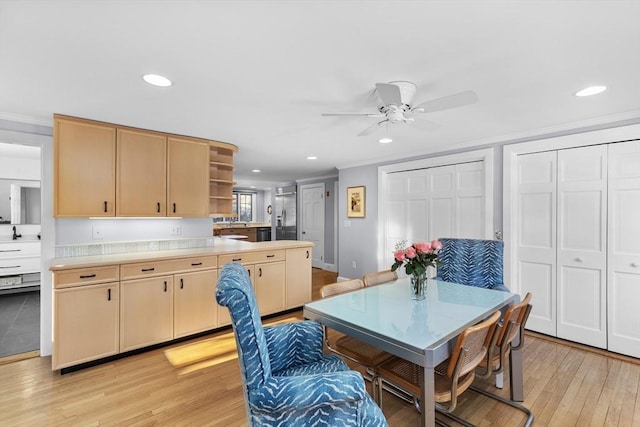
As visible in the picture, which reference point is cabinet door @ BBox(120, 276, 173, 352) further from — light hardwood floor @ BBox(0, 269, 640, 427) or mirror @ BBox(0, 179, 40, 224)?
mirror @ BBox(0, 179, 40, 224)

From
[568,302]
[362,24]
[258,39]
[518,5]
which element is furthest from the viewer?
[568,302]

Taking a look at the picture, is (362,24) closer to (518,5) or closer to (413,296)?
(518,5)

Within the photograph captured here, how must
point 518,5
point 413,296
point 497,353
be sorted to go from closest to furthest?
point 518,5 < point 497,353 < point 413,296

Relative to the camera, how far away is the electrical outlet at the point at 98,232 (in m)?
3.03

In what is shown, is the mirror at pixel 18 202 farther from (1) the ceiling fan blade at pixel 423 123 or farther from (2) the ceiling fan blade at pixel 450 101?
(2) the ceiling fan blade at pixel 450 101

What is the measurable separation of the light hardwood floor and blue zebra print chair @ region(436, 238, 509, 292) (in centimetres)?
80

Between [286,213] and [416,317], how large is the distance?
645cm

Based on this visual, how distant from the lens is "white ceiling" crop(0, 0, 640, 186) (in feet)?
4.36

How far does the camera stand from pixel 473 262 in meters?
2.68

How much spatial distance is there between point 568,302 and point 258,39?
378 cm

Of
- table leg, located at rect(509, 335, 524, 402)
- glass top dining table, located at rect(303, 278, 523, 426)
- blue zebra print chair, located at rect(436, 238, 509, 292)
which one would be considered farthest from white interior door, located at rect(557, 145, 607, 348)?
table leg, located at rect(509, 335, 524, 402)

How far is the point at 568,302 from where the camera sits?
303cm

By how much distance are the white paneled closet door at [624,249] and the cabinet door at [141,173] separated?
4557 millimetres

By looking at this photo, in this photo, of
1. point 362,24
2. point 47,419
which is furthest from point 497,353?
point 47,419
